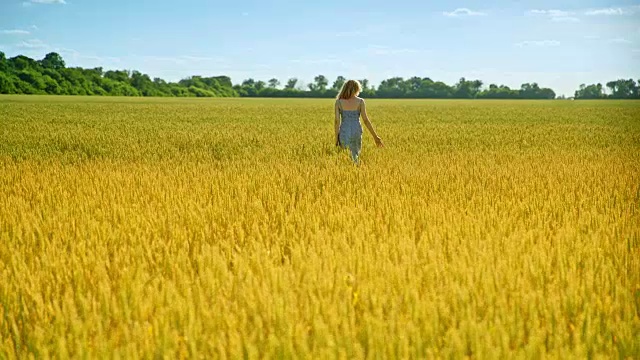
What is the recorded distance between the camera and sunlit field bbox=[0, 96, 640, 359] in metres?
2.40

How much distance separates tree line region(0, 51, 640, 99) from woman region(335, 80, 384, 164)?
254 ft

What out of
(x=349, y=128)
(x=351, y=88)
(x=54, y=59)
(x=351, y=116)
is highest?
(x=54, y=59)

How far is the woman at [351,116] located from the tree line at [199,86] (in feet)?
254

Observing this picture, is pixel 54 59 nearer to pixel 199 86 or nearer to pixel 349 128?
pixel 199 86

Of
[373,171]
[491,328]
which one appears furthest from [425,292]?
[373,171]

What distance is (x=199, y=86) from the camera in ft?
409

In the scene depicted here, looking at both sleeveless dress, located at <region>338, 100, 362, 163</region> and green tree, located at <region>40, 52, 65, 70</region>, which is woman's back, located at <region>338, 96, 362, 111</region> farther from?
green tree, located at <region>40, 52, 65, 70</region>

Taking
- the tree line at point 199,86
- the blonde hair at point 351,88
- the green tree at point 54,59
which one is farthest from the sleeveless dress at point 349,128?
the green tree at point 54,59

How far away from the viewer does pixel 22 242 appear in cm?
409

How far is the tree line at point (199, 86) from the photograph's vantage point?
285ft

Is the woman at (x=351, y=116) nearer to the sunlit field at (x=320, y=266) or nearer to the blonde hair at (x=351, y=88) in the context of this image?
the blonde hair at (x=351, y=88)

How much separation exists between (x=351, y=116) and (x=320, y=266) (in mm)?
5860

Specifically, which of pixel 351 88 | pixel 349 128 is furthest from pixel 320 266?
pixel 349 128

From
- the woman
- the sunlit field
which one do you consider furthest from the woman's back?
the sunlit field
